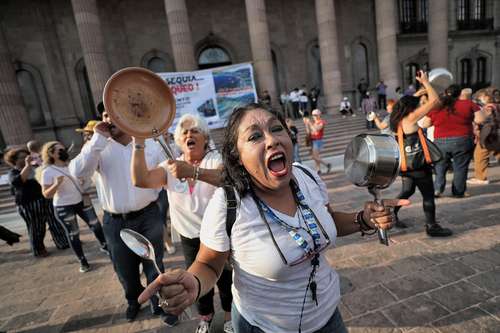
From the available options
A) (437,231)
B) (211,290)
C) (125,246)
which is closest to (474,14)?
(437,231)

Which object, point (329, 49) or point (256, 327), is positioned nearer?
point (256, 327)

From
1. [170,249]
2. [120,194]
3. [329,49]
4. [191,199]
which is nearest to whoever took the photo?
[191,199]

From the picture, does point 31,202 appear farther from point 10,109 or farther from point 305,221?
point 10,109

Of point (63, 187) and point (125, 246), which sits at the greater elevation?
point (63, 187)

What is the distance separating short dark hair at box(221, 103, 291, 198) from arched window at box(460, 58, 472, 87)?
2904cm

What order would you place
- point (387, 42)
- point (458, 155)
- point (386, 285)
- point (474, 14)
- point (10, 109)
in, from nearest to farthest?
point (386, 285), point (458, 155), point (10, 109), point (387, 42), point (474, 14)

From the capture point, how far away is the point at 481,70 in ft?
75.6

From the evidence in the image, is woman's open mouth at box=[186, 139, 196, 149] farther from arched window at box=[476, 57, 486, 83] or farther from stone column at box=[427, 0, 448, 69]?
arched window at box=[476, 57, 486, 83]

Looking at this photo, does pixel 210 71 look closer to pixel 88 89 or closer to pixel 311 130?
pixel 311 130

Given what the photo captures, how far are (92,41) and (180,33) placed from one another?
414cm

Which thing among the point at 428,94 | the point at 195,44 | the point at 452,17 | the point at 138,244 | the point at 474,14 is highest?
the point at 474,14

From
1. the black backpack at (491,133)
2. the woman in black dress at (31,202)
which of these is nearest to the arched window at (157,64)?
the woman in black dress at (31,202)

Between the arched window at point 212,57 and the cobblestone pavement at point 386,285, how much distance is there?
1605 cm

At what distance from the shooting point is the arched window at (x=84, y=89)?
53.0ft
